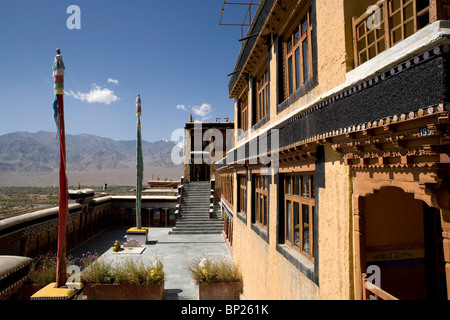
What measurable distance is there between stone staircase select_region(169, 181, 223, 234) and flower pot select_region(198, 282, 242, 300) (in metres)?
12.6

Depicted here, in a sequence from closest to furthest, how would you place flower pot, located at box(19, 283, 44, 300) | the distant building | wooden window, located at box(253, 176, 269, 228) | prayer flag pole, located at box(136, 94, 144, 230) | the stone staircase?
the distant building, wooden window, located at box(253, 176, 269, 228), flower pot, located at box(19, 283, 44, 300), prayer flag pole, located at box(136, 94, 144, 230), the stone staircase

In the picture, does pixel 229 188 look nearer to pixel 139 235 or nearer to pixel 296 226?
pixel 139 235

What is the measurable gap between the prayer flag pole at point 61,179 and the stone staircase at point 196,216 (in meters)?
14.5

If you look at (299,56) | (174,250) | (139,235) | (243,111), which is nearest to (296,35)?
(299,56)

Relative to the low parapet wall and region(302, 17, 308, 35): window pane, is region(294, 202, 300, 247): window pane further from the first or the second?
the low parapet wall

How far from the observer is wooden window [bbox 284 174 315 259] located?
197 inches

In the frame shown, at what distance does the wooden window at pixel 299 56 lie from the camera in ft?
17.2

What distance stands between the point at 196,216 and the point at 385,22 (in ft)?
75.7

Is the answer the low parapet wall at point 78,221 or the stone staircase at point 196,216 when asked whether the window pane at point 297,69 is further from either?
the stone staircase at point 196,216

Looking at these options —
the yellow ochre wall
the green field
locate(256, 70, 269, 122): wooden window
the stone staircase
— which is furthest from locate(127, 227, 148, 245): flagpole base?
the yellow ochre wall

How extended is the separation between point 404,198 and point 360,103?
5.58ft

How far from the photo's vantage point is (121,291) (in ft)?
33.5

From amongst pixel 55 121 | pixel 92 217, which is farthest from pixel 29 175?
pixel 55 121
